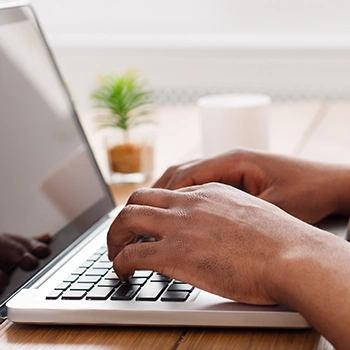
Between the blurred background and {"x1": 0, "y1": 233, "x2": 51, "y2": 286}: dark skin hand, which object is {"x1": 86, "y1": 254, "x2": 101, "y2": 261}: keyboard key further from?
the blurred background

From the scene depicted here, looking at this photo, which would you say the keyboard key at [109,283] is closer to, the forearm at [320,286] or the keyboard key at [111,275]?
the keyboard key at [111,275]

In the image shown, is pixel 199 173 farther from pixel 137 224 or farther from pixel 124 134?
pixel 124 134

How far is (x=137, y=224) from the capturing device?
2.28ft

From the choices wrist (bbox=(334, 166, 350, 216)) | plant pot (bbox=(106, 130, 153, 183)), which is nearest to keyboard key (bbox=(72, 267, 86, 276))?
wrist (bbox=(334, 166, 350, 216))

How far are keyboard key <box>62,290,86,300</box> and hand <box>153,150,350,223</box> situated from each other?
0.29m

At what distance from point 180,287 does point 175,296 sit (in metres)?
0.02

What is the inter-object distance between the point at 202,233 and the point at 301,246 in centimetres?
10

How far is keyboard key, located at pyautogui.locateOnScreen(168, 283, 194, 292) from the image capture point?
683mm

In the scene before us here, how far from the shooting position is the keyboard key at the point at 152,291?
0.67 m

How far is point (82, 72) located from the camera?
3.07m

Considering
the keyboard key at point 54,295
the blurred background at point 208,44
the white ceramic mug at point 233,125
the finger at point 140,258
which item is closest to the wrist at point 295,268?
the finger at point 140,258

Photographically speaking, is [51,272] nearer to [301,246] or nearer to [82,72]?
[301,246]

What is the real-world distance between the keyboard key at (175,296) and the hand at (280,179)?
283 millimetres

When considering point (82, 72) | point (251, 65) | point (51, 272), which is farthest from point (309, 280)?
point (82, 72)
